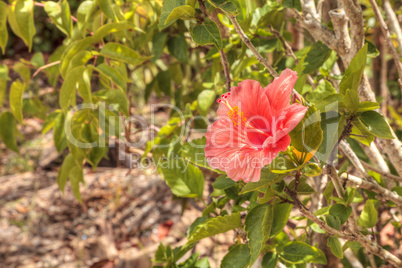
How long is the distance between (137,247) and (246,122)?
1.48m

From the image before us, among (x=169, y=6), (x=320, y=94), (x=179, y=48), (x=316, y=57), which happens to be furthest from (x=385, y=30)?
(x=179, y=48)

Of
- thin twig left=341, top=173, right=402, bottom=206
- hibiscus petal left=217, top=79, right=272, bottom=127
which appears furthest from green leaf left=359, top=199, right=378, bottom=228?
hibiscus petal left=217, top=79, right=272, bottom=127

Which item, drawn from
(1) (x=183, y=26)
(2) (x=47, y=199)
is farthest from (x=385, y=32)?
(2) (x=47, y=199)

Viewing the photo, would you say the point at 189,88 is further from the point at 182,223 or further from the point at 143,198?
the point at 143,198

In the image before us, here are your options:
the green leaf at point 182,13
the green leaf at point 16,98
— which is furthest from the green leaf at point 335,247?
the green leaf at point 16,98

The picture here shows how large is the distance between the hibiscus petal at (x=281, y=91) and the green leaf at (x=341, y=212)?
0.75 feet

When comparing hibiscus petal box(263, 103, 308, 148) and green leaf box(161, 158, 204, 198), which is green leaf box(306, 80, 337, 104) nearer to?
hibiscus petal box(263, 103, 308, 148)

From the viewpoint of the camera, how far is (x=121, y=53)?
962 mm

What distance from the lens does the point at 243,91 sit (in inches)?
23.4

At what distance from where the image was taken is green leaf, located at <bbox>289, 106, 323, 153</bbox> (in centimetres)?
52

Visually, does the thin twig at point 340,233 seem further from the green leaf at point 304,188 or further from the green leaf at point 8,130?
the green leaf at point 8,130

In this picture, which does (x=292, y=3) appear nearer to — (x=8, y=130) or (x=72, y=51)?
(x=72, y=51)

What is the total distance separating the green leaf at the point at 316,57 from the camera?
2.77 ft

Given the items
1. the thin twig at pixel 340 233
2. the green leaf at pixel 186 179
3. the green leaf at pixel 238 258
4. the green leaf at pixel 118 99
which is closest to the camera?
the thin twig at pixel 340 233
